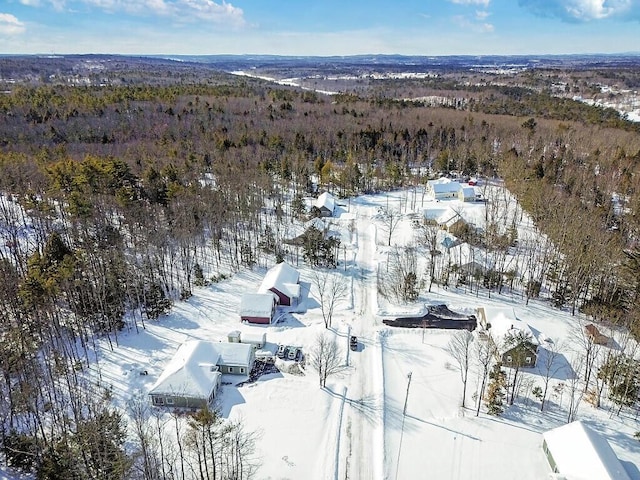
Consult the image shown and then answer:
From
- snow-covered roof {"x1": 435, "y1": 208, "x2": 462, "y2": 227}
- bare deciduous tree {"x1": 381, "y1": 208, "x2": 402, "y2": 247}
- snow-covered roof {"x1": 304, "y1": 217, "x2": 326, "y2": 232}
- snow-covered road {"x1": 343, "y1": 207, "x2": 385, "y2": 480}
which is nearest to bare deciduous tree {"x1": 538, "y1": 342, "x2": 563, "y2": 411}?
snow-covered road {"x1": 343, "y1": 207, "x2": 385, "y2": 480}

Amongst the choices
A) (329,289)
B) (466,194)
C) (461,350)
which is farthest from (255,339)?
(466,194)

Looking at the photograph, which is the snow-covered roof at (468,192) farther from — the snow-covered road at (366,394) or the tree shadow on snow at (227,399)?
the tree shadow on snow at (227,399)

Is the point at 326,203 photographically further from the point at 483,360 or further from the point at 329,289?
the point at 483,360

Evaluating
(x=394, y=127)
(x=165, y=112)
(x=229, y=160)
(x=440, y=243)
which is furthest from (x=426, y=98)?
(x=440, y=243)

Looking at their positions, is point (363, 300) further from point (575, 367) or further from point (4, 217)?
point (4, 217)

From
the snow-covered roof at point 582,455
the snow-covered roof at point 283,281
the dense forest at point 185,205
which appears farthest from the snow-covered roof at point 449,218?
the snow-covered roof at point 582,455

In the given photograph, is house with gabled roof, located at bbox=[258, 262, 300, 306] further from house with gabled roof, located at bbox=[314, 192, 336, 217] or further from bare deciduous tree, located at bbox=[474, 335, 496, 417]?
house with gabled roof, located at bbox=[314, 192, 336, 217]
